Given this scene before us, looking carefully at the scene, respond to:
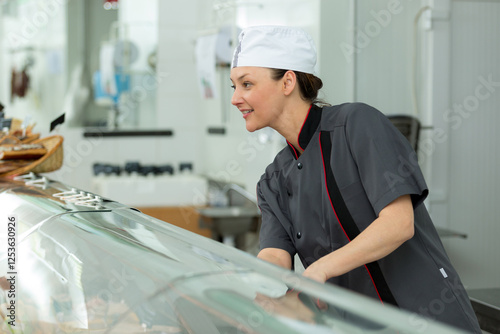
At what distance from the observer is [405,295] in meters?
1.41

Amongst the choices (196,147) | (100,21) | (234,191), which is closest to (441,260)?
(234,191)

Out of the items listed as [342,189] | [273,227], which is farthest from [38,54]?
[342,189]

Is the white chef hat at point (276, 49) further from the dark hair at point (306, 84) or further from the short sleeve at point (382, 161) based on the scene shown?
the short sleeve at point (382, 161)

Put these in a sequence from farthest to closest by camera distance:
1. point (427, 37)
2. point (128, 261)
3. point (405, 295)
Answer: point (427, 37) < point (405, 295) < point (128, 261)

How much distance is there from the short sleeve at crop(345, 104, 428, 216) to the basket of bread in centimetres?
122

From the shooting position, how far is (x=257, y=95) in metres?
1.46

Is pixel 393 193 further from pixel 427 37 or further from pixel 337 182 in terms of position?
pixel 427 37

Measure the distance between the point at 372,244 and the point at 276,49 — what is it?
52 centimetres

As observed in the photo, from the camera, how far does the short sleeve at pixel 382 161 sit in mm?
1292

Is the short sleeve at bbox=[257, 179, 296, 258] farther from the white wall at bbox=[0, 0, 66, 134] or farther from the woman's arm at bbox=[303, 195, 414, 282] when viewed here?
the white wall at bbox=[0, 0, 66, 134]

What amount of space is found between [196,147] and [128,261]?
15.2 feet

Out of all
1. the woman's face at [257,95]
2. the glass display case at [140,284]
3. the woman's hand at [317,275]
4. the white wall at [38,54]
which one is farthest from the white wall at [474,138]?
the white wall at [38,54]

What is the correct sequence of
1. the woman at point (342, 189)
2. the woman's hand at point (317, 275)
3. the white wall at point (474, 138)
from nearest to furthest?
the woman's hand at point (317, 275) → the woman at point (342, 189) → the white wall at point (474, 138)

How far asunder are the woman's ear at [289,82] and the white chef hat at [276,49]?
0.01m
